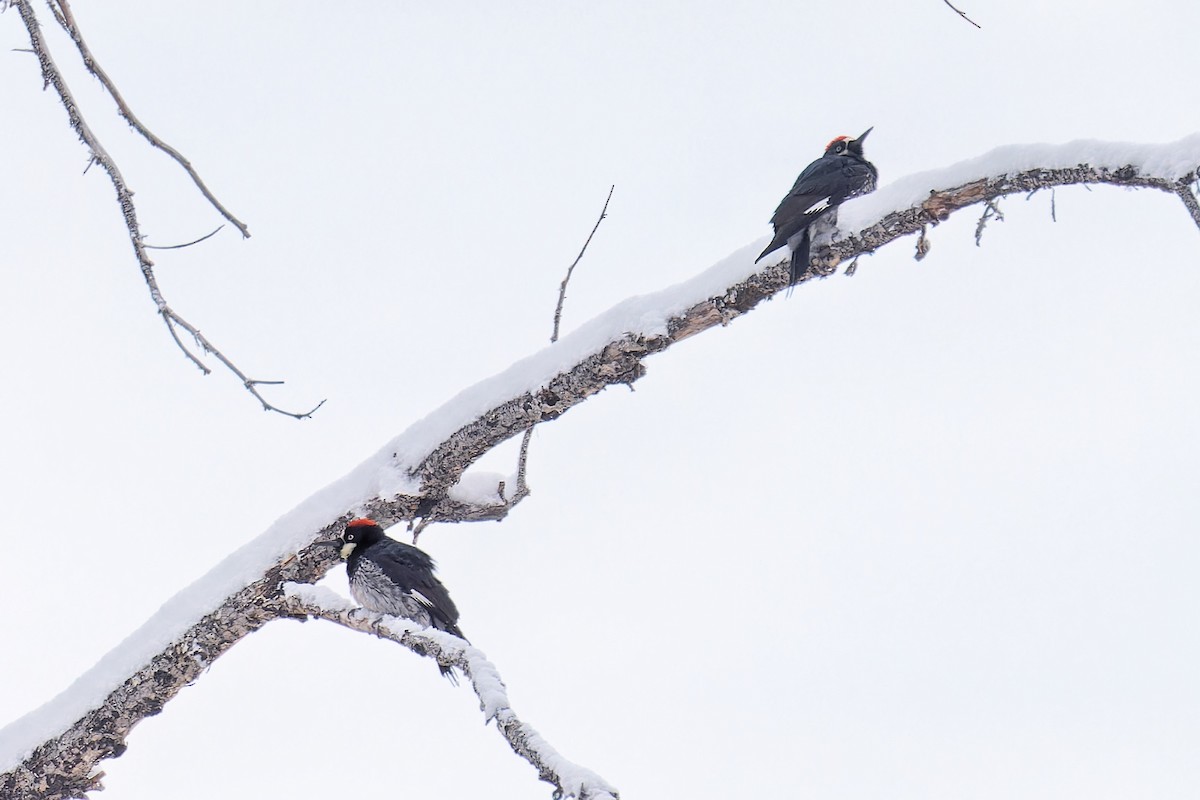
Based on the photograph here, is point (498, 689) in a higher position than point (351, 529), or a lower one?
lower

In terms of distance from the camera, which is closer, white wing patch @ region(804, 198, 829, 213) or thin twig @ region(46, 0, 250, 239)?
thin twig @ region(46, 0, 250, 239)

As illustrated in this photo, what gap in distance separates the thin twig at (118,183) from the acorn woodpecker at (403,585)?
8.61 feet

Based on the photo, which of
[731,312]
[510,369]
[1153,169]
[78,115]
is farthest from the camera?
[510,369]

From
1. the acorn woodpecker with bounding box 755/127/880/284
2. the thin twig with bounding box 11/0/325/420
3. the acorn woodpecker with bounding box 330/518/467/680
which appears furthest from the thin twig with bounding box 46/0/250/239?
the acorn woodpecker with bounding box 330/518/467/680

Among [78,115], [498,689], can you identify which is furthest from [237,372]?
[498,689]

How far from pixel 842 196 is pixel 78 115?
3046mm

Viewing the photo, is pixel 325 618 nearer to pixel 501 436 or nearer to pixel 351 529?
pixel 351 529

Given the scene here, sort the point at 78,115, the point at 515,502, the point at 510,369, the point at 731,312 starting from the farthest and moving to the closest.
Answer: the point at 515,502 → the point at 510,369 → the point at 731,312 → the point at 78,115

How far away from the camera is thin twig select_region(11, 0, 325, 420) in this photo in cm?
276

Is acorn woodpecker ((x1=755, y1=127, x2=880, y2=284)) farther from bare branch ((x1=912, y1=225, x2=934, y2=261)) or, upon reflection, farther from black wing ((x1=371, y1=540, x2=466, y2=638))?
black wing ((x1=371, y1=540, x2=466, y2=638))

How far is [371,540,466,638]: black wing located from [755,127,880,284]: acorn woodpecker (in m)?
2.46

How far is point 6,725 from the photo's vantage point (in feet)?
15.2

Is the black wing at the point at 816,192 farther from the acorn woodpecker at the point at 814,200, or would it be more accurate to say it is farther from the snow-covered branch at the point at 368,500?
the snow-covered branch at the point at 368,500

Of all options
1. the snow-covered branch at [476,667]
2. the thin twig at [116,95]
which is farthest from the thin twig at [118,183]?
the snow-covered branch at [476,667]
